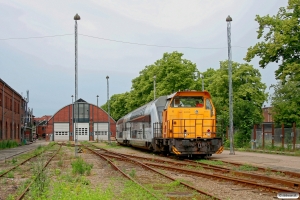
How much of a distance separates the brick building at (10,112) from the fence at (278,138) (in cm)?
2896

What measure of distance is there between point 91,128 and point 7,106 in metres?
38.7

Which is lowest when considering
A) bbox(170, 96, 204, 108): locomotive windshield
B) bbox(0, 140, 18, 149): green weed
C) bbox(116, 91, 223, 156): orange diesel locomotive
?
bbox(0, 140, 18, 149): green weed

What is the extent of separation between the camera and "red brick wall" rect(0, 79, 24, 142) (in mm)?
49000

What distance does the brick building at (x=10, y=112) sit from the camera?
49.0 meters

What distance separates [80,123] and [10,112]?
1401 inches

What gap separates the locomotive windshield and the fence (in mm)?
10550

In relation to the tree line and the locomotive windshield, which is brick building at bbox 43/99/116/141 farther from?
the locomotive windshield

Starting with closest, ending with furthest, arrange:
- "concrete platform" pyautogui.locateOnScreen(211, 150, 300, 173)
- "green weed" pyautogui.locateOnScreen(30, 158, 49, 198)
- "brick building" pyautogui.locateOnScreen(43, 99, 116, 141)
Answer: "green weed" pyautogui.locateOnScreen(30, 158, 49, 198) < "concrete platform" pyautogui.locateOnScreen(211, 150, 300, 173) < "brick building" pyautogui.locateOnScreen(43, 99, 116, 141)

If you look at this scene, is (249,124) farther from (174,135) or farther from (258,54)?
(174,135)

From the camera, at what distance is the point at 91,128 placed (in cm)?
9194

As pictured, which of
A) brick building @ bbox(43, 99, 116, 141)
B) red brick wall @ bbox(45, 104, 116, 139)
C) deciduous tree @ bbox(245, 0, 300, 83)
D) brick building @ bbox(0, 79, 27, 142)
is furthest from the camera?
brick building @ bbox(43, 99, 116, 141)

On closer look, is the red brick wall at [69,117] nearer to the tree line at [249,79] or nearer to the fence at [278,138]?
the tree line at [249,79]

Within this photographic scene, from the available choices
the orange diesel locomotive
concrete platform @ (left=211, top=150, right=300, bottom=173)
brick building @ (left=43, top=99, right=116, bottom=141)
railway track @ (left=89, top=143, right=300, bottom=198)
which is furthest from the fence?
brick building @ (left=43, top=99, right=116, bottom=141)

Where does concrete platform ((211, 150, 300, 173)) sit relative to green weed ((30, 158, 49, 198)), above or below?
below
